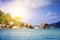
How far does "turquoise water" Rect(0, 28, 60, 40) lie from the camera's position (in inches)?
185

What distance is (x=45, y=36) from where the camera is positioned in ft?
15.6

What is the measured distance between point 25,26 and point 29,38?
0.34m

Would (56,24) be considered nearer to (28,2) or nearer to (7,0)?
(28,2)

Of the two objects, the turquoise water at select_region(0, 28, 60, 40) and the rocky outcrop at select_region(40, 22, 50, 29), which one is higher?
the rocky outcrop at select_region(40, 22, 50, 29)

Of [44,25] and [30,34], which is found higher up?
[44,25]

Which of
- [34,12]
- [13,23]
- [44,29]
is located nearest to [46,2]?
[34,12]

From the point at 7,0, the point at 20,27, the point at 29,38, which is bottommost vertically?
the point at 29,38

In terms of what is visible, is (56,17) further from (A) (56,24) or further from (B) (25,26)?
(B) (25,26)

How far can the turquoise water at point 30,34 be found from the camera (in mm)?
4703

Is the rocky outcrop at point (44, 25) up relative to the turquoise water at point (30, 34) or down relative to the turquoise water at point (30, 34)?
up

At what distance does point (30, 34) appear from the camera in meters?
4.73

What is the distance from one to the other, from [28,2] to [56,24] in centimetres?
96

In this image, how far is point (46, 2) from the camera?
15.7 ft

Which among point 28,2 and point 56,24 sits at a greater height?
point 28,2
